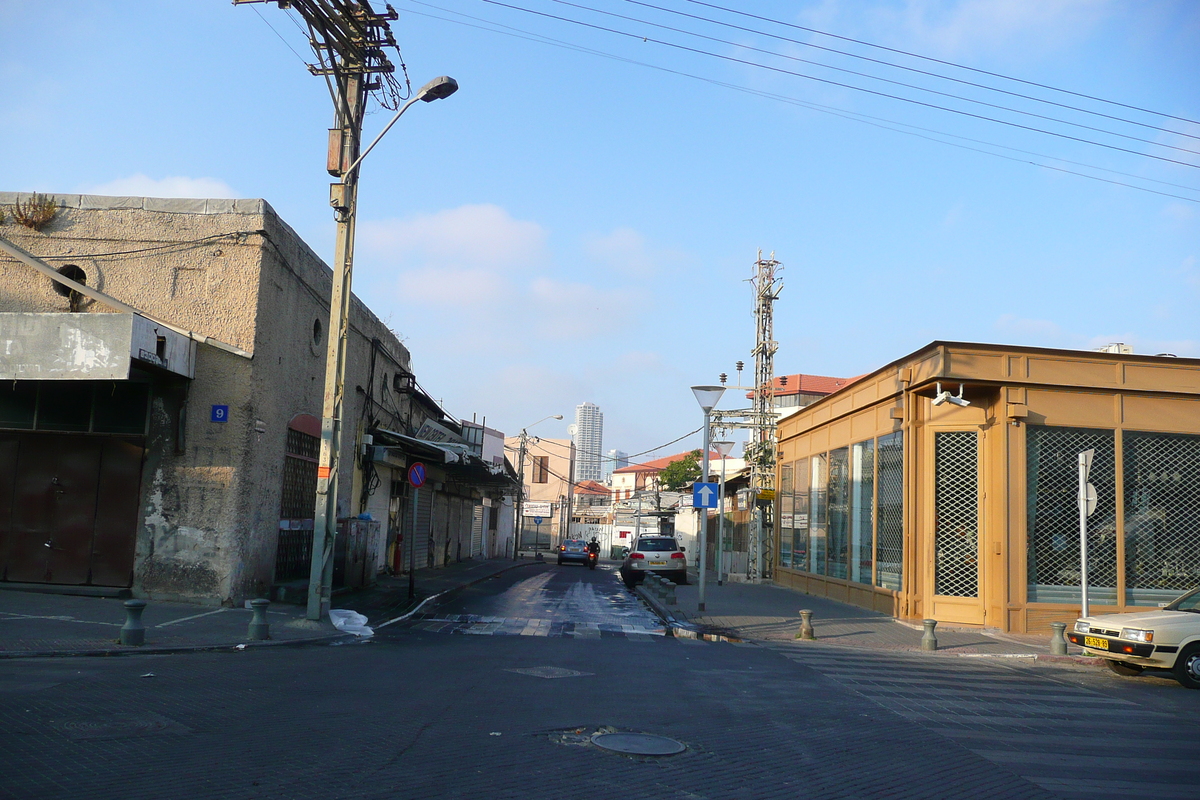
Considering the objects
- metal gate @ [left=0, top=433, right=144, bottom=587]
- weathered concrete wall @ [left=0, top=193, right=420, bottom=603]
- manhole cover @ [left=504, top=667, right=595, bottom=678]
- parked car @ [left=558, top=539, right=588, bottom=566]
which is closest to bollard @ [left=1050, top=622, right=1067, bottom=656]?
manhole cover @ [left=504, top=667, right=595, bottom=678]

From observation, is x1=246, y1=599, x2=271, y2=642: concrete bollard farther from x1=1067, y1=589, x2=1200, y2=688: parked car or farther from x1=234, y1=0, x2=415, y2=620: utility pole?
x1=1067, y1=589, x2=1200, y2=688: parked car

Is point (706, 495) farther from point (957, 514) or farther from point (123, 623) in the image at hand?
point (123, 623)

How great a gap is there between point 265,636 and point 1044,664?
441 inches

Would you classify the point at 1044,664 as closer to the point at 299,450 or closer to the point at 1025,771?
the point at 1025,771

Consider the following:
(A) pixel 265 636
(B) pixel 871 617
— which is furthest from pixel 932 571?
(A) pixel 265 636

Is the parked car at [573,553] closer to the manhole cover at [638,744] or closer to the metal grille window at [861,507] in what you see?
the metal grille window at [861,507]

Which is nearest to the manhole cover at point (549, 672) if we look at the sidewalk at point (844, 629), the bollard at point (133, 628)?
the bollard at point (133, 628)

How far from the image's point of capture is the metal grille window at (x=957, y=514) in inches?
662

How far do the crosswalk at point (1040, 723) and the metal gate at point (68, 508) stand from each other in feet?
36.5

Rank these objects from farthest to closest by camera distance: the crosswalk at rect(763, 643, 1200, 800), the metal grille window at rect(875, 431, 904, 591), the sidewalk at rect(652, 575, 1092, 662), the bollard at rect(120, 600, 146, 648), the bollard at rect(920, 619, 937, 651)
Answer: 1. the metal grille window at rect(875, 431, 904, 591)
2. the sidewalk at rect(652, 575, 1092, 662)
3. the bollard at rect(920, 619, 937, 651)
4. the bollard at rect(120, 600, 146, 648)
5. the crosswalk at rect(763, 643, 1200, 800)

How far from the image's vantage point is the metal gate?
14914mm

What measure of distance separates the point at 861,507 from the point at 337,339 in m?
12.5

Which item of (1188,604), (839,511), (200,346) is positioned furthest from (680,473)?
(1188,604)

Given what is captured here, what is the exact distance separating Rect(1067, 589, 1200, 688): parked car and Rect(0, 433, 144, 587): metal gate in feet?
48.4
